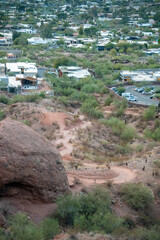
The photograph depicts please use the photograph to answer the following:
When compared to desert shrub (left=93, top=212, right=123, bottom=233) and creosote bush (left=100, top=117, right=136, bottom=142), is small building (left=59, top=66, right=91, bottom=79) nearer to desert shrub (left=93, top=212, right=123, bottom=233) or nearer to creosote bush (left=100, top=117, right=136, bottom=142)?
creosote bush (left=100, top=117, right=136, bottom=142)

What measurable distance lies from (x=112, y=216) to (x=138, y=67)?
1758 inches

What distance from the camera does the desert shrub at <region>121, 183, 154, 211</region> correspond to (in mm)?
17438

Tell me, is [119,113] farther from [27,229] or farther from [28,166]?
[27,229]

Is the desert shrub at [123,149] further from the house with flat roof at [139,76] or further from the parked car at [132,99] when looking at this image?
the house with flat roof at [139,76]

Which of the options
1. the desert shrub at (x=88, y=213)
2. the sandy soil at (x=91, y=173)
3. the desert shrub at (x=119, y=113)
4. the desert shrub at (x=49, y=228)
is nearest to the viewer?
the desert shrub at (x=49, y=228)

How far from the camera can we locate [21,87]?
45219mm

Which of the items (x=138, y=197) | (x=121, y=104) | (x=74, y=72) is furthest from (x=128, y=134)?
(x=74, y=72)

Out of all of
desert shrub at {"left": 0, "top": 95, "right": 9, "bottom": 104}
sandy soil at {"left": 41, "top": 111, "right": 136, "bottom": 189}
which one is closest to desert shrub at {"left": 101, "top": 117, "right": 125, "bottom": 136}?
sandy soil at {"left": 41, "top": 111, "right": 136, "bottom": 189}

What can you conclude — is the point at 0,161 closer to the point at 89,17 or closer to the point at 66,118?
the point at 66,118

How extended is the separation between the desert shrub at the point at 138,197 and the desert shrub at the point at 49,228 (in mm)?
3904

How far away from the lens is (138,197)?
1745 cm

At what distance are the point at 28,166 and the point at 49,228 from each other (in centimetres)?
271

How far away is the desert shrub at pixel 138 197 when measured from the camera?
17.4 m

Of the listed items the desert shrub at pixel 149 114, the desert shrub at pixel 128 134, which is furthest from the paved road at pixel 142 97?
the desert shrub at pixel 128 134
